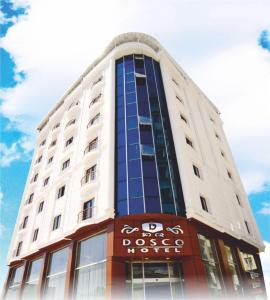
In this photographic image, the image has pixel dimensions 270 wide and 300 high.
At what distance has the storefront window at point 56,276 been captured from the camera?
60.2ft

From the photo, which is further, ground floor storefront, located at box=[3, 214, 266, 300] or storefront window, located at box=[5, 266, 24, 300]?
storefront window, located at box=[5, 266, 24, 300]

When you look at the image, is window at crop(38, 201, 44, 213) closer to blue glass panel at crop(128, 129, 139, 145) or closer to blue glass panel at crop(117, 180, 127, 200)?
blue glass panel at crop(117, 180, 127, 200)

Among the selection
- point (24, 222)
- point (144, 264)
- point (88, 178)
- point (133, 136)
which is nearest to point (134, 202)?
point (144, 264)

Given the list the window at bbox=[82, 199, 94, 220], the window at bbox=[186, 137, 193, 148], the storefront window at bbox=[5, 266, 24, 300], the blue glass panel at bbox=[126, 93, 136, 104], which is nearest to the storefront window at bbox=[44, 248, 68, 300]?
the window at bbox=[82, 199, 94, 220]

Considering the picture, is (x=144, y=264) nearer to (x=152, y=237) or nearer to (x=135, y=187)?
(x=152, y=237)

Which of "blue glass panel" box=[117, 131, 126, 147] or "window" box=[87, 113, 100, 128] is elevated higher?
"window" box=[87, 113, 100, 128]

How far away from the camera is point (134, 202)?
17.7 metres

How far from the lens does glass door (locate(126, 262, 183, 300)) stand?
1494 cm

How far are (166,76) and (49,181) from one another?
16.7 m

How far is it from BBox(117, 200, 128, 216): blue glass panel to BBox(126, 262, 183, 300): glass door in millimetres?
3202

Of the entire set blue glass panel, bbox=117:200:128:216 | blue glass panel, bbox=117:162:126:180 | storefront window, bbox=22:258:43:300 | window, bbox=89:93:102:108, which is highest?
window, bbox=89:93:102:108

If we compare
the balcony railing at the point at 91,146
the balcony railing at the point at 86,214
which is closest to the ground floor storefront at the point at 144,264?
the balcony railing at the point at 86,214

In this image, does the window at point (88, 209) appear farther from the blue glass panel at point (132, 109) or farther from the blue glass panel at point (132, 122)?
the blue glass panel at point (132, 109)

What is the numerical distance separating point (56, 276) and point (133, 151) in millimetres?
11054
